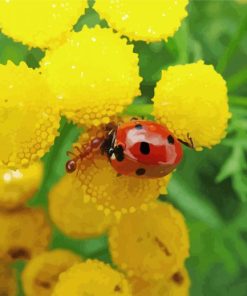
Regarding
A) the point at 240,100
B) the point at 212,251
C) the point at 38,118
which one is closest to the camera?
the point at 38,118

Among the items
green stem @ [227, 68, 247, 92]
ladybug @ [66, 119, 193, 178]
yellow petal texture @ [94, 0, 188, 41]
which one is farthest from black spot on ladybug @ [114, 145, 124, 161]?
green stem @ [227, 68, 247, 92]

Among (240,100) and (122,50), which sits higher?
(122,50)

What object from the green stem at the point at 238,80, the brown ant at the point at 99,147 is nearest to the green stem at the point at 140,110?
the brown ant at the point at 99,147

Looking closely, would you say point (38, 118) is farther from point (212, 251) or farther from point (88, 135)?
point (212, 251)

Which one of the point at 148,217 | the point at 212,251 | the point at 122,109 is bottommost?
the point at 212,251

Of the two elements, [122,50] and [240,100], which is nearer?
[122,50]

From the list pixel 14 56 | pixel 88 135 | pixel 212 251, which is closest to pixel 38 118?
pixel 88 135

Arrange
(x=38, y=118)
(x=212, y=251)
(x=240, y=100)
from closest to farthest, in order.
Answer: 1. (x=38, y=118)
2. (x=240, y=100)
3. (x=212, y=251)

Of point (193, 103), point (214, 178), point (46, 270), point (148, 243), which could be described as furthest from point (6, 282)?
point (214, 178)
